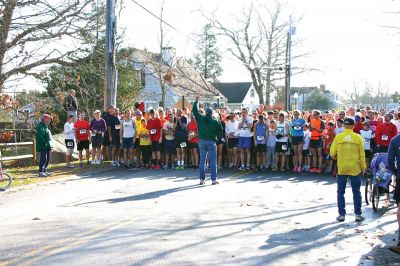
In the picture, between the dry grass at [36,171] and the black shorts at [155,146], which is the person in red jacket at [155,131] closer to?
the black shorts at [155,146]

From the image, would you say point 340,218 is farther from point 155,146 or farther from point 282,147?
point 155,146

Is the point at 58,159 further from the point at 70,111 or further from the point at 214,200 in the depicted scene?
the point at 214,200

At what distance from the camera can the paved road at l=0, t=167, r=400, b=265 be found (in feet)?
23.5

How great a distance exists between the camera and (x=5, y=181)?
45.6 ft

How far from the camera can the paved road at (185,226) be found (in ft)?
23.5

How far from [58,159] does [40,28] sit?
16.3ft

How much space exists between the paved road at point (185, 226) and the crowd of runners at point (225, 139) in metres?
3.87

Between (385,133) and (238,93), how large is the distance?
61.6 m

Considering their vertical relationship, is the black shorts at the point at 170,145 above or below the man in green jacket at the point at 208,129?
below

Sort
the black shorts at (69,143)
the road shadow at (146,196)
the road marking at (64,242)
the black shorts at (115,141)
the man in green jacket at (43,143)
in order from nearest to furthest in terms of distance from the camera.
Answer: the road marking at (64,242) < the road shadow at (146,196) < the man in green jacket at (43,143) < the black shorts at (69,143) < the black shorts at (115,141)

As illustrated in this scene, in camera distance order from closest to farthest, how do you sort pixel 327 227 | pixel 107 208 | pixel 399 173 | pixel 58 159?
1. pixel 399 173
2. pixel 327 227
3. pixel 107 208
4. pixel 58 159

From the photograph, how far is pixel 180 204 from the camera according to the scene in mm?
11305

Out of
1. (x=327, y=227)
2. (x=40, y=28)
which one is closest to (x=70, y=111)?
(x=40, y=28)

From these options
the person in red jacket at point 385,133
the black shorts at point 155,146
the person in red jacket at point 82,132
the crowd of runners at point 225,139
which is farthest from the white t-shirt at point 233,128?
the person in red jacket at point 82,132
